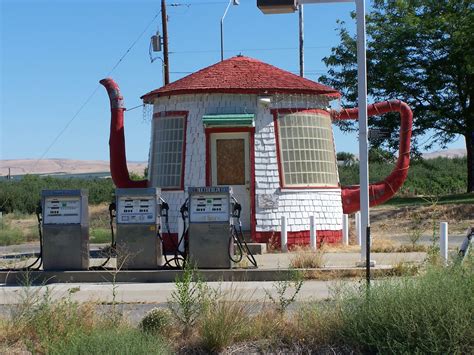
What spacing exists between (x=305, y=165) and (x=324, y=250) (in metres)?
2.42

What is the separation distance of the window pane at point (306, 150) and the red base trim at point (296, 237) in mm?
1180

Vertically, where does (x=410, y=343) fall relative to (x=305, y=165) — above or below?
below

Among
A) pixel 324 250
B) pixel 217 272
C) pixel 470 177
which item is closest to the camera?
pixel 217 272

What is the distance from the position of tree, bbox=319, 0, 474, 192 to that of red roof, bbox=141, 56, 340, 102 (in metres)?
13.0

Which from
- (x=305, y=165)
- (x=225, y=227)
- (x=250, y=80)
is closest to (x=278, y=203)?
(x=305, y=165)

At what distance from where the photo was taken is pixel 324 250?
62.7 ft

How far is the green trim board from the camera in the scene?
19.8 metres

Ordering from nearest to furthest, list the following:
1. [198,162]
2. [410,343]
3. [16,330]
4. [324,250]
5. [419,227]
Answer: [410,343] → [16,330] → [324,250] → [198,162] → [419,227]

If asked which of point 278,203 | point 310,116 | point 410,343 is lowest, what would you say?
point 410,343

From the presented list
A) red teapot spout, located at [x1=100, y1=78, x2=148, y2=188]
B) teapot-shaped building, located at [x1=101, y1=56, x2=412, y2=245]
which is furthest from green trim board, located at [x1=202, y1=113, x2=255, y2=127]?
red teapot spout, located at [x1=100, y1=78, x2=148, y2=188]

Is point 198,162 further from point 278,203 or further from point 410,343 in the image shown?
point 410,343

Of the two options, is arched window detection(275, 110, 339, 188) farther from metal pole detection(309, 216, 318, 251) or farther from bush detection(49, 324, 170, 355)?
bush detection(49, 324, 170, 355)

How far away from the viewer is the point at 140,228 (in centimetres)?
1577

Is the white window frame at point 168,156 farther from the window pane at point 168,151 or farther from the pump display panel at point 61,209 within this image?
the pump display panel at point 61,209
